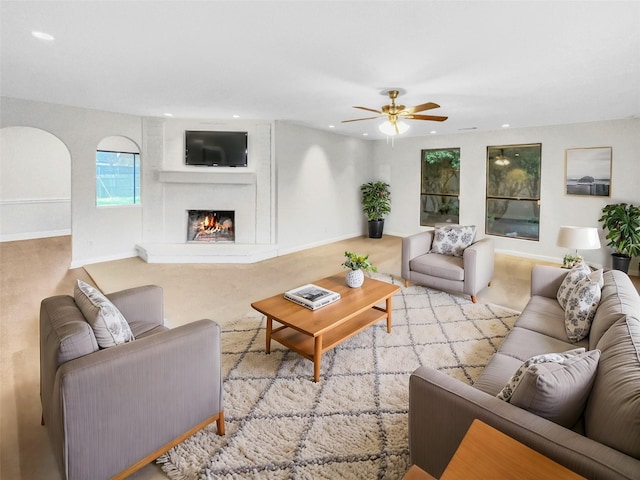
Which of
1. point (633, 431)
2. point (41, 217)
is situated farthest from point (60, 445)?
point (41, 217)

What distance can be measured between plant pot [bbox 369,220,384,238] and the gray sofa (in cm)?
605

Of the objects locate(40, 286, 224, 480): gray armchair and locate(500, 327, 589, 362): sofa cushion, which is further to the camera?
locate(500, 327, 589, 362): sofa cushion

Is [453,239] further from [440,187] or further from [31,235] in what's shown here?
[31,235]

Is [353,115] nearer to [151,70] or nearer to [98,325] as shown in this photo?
[151,70]

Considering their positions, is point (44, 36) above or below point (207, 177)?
above

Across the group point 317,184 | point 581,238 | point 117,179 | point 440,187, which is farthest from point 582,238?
point 117,179

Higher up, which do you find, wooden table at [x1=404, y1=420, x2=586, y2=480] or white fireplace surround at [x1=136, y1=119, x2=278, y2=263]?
white fireplace surround at [x1=136, y1=119, x2=278, y2=263]

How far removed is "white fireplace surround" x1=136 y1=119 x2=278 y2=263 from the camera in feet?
19.9

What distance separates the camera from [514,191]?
22.1 ft

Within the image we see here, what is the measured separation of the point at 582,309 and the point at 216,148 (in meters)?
5.66

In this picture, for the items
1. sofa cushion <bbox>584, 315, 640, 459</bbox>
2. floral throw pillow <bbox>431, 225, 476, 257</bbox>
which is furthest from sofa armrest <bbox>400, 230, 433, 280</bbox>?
sofa cushion <bbox>584, 315, 640, 459</bbox>

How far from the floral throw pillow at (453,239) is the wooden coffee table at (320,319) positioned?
161cm

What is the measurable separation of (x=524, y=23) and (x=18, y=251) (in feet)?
27.1

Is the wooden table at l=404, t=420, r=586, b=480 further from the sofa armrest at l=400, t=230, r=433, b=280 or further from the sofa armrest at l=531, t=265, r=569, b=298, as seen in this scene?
the sofa armrest at l=400, t=230, r=433, b=280
